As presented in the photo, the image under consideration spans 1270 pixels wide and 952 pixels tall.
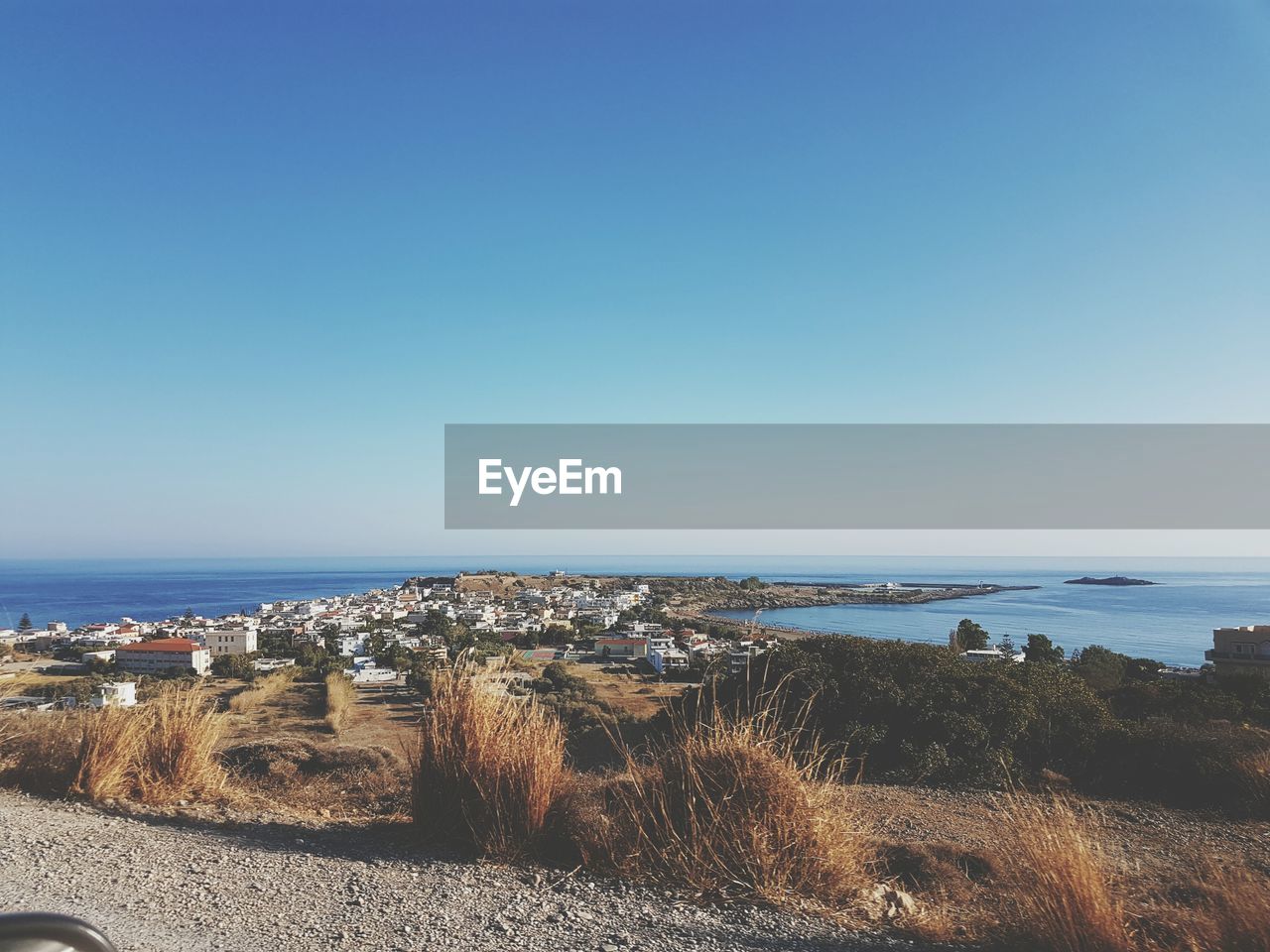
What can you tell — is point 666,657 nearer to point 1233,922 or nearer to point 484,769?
point 484,769

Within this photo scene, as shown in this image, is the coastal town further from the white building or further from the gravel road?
the white building

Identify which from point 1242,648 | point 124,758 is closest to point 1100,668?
point 1242,648

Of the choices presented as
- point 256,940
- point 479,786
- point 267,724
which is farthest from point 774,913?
point 267,724

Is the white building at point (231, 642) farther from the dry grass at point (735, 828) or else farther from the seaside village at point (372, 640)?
the dry grass at point (735, 828)

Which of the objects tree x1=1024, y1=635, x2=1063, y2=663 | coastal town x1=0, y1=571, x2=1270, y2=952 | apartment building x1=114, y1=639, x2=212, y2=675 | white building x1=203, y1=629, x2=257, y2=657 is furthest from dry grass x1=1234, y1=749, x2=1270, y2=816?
white building x1=203, y1=629, x2=257, y2=657

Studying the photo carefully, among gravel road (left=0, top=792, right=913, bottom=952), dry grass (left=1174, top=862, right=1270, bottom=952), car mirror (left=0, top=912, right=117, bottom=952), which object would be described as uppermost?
car mirror (left=0, top=912, right=117, bottom=952)

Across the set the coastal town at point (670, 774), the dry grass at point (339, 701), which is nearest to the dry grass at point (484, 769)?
the coastal town at point (670, 774)

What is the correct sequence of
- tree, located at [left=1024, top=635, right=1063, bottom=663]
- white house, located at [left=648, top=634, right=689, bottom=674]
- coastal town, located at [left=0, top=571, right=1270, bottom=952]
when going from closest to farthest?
1. coastal town, located at [left=0, top=571, right=1270, bottom=952]
2. tree, located at [left=1024, top=635, right=1063, bottom=663]
3. white house, located at [left=648, top=634, right=689, bottom=674]
